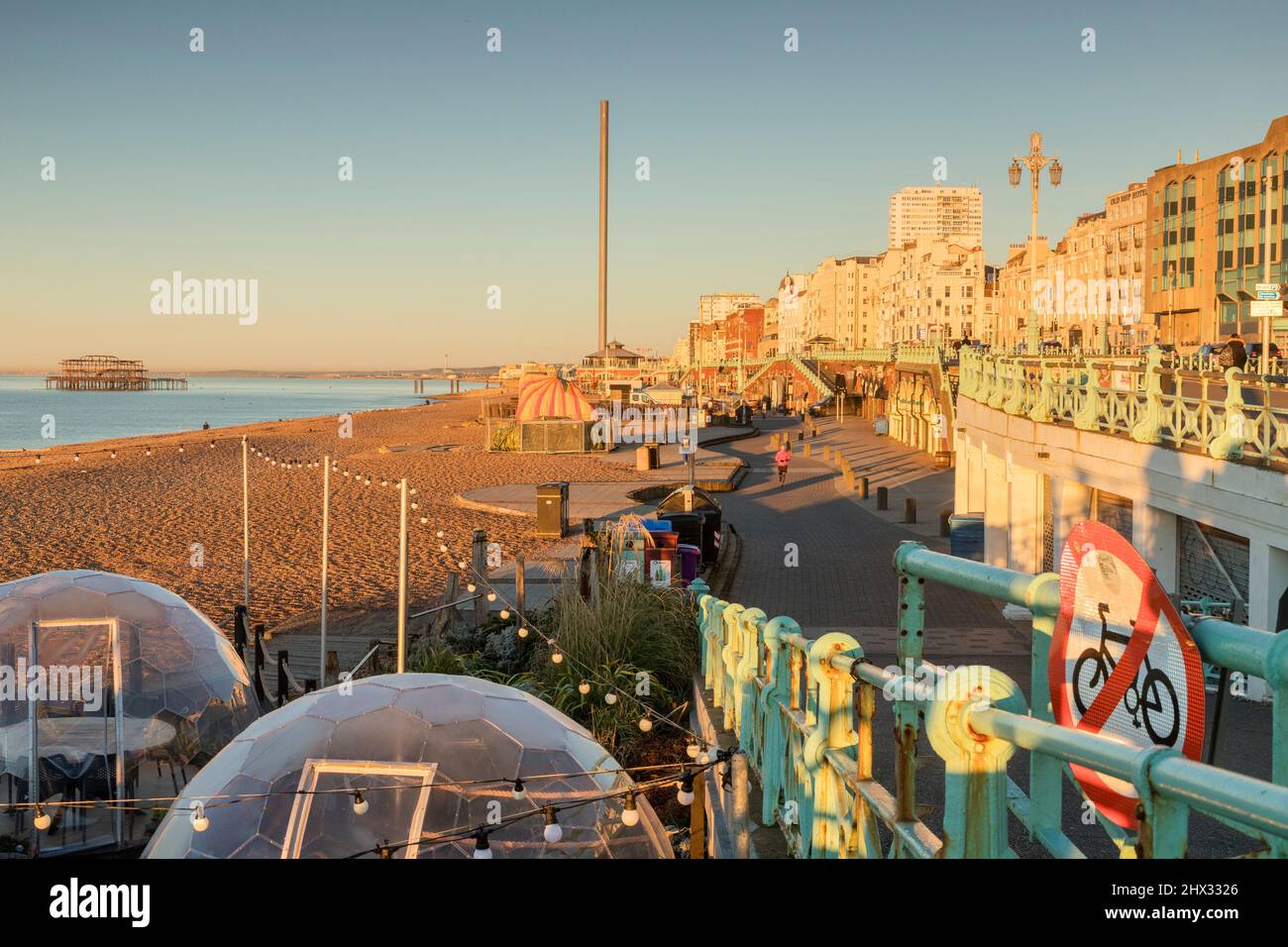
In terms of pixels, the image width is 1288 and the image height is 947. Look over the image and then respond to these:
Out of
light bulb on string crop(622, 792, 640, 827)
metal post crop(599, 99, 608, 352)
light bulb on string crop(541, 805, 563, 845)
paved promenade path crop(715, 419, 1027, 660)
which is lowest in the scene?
paved promenade path crop(715, 419, 1027, 660)

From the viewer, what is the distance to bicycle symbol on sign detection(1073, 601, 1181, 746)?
2183mm

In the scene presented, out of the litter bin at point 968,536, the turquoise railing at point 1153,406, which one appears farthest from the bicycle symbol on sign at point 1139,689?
the litter bin at point 968,536

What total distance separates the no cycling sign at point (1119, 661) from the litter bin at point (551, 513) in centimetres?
2331

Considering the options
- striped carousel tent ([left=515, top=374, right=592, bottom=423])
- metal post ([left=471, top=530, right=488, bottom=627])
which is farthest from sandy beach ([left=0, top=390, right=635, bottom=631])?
striped carousel tent ([left=515, top=374, right=592, bottom=423])

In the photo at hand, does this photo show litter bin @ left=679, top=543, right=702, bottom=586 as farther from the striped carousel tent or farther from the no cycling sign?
the striped carousel tent

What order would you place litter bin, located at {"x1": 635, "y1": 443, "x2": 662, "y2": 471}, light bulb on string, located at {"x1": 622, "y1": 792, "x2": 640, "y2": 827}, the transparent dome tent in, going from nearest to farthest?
light bulb on string, located at {"x1": 622, "y1": 792, "x2": 640, "y2": 827}
the transparent dome tent
litter bin, located at {"x1": 635, "y1": 443, "x2": 662, "y2": 471}

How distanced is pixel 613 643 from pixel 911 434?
45059 millimetres

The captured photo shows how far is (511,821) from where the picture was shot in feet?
15.1

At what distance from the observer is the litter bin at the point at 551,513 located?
25.6 meters

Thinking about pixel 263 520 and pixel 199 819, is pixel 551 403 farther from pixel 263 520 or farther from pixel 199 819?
pixel 199 819

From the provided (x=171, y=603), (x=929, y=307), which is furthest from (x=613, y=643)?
(x=929, y=307)

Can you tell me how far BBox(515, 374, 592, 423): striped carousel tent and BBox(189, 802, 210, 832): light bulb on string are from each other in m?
42.9
